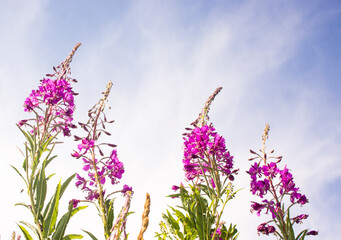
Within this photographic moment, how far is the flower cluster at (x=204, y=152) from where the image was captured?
3.96 meters

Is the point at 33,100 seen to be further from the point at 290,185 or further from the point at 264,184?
the point at 290,185

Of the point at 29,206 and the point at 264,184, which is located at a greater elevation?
the point at 264,184

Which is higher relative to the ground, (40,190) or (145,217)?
(40,190)

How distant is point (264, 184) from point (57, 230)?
2.91m

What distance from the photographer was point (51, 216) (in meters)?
2.72

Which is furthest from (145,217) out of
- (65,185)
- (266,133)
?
(266,133)

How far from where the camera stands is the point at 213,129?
13.8 ft

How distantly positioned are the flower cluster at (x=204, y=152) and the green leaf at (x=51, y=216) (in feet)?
5.82

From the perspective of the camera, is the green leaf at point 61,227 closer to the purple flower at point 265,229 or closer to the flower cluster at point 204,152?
the flower cluster at point 204,152

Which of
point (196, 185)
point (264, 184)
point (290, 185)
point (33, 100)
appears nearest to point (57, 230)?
point (196, 185)

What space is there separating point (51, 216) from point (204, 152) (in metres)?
2.04

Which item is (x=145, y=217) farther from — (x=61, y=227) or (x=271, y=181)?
(x=271, y=181)

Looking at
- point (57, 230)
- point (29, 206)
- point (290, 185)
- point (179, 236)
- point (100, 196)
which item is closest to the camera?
point (57, 230)

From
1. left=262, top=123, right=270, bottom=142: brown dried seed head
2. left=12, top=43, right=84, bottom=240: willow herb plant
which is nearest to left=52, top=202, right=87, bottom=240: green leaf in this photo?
left=12, top=43, right=84, bottom=240: willow herb plant
